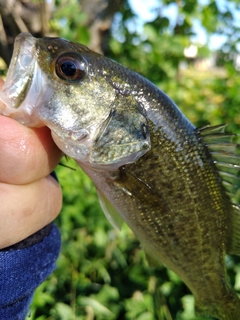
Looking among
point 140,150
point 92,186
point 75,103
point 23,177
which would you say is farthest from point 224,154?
point 92,186

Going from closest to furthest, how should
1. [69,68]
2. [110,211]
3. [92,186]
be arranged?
[69,68] < [110,211] < [92,186]

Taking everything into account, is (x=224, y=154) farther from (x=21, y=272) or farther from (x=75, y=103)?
(x=21, y=272)

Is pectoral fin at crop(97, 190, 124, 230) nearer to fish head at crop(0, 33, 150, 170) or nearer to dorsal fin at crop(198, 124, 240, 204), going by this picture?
fish head at crop(0, 33, 150, 170)

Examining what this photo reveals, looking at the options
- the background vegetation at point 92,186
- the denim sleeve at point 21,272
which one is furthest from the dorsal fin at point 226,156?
the background vegetation at point 92,186

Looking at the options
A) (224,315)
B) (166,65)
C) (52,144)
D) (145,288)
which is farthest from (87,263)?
(52,144)

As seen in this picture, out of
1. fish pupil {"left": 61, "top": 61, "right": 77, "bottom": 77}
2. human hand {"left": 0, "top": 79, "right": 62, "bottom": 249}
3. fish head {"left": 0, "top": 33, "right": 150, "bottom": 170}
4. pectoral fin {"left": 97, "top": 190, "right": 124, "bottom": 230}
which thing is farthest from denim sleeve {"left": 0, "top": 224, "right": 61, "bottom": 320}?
fish pupil {"left": 61, "top": 61, "right": 77, "bottom": 77}

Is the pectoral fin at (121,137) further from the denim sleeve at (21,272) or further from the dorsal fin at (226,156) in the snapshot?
the denim sleeve at (21,272)
